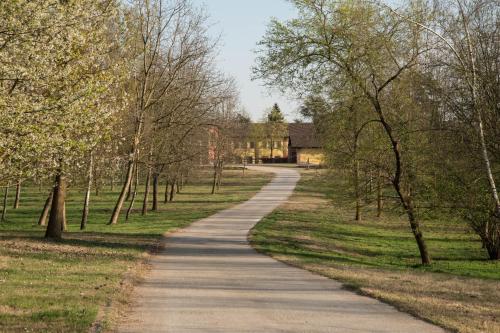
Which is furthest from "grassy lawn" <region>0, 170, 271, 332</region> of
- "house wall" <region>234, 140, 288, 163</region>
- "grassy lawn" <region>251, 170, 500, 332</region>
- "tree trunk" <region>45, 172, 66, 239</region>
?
"house wall" <region>234, 140, 288, 163</region>

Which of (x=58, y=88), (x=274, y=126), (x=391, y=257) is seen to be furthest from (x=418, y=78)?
(x=274, y=126)

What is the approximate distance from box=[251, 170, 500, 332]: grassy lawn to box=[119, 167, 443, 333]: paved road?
69 centimetres

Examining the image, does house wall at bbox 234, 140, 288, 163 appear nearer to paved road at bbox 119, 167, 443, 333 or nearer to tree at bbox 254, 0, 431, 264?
tree at bbox 254, 0, 431, 264

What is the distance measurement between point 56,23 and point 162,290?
5.54 metres

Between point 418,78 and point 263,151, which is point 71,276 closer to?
point 418,78

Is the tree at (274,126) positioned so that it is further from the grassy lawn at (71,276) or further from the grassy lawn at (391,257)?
the grassy lawn at (71,276)

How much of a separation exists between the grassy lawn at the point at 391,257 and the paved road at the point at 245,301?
0.69 metres

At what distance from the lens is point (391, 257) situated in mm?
23156

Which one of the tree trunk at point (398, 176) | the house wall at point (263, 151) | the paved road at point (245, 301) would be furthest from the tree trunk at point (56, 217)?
the house wall at point (263, 151)

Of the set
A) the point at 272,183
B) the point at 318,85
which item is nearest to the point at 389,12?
the point at 318,85

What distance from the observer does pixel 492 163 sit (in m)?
19.2

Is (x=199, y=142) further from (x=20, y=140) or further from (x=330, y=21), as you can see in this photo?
(x=20, y=140)

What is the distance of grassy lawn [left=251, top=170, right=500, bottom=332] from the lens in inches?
412

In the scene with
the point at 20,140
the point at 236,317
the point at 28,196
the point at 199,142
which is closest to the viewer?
the point at 236,317
